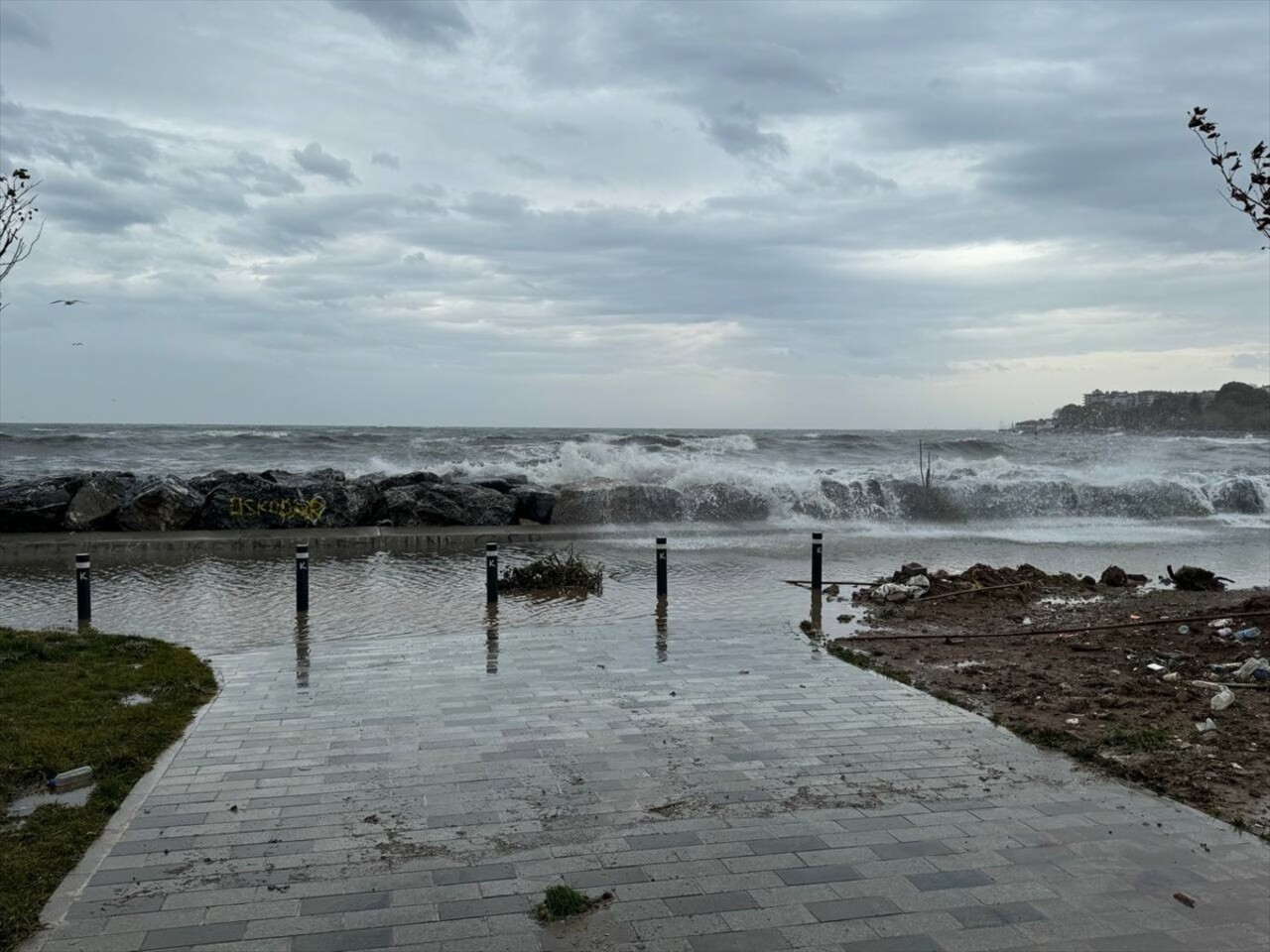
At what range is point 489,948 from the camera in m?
3.85

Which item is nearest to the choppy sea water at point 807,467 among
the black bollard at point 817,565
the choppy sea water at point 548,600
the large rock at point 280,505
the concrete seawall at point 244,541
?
the choppy sea water at point 548,600

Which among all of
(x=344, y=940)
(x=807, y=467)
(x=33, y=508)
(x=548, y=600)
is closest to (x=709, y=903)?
(x=344, y=940)

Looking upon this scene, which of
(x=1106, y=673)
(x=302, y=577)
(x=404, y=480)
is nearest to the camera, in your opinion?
(x=1106, y=673)

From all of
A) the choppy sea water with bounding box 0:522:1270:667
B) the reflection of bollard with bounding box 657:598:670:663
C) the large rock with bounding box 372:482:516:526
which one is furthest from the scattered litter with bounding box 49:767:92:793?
the large rock with bounding box 372:482:516:526

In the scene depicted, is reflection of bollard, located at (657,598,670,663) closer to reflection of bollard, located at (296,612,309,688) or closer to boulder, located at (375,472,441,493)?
reflection of bollard, located at (296,612,309,688)

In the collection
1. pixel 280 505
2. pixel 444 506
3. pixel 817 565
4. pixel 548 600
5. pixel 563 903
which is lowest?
pixel 548 600

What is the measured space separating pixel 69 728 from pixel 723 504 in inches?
867

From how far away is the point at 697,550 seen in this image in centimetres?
1972

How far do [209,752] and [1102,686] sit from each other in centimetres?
684

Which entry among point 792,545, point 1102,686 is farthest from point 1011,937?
point 792,545

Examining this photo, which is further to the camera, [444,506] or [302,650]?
[444,506]

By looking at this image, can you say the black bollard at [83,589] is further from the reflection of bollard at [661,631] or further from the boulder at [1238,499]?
the boulder at [1238,499]

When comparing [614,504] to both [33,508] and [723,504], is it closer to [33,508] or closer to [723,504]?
Answer: [723,504]

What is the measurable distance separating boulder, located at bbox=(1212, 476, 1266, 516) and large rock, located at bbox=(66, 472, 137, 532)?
30699mm
